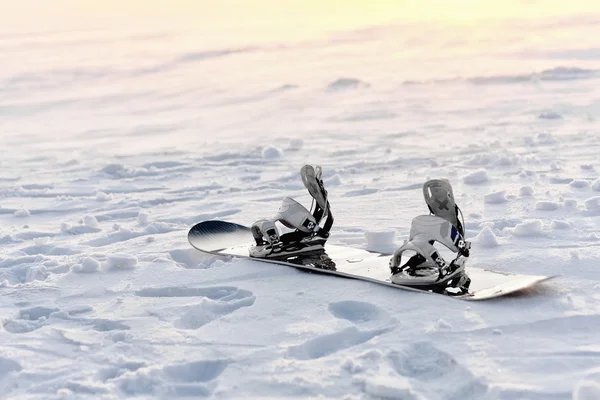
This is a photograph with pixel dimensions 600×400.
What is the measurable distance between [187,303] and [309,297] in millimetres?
912

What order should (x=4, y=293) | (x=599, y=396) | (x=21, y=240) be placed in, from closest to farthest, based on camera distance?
(x=599, y=396)
(x=4, y=293)
(x=21, y=240)

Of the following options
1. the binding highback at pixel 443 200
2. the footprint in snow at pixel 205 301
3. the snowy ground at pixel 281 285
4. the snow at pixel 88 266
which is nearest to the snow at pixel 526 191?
the snowy ground at pixel 281 285

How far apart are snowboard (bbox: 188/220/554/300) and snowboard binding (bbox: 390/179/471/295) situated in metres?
0.09

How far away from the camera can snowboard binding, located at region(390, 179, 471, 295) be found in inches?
225

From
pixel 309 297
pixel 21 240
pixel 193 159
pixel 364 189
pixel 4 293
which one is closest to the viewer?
pixel 309 297

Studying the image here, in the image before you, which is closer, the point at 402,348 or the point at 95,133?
the point at 402,348

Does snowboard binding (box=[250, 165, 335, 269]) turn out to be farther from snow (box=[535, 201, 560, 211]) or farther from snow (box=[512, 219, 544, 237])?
snow (box=[535, 201, 560, 211])

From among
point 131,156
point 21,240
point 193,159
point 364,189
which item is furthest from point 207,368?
point 131,156

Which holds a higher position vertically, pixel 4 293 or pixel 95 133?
pixel 95 133

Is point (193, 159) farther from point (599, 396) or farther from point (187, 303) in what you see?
point (599, 396)

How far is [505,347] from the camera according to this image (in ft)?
15.6

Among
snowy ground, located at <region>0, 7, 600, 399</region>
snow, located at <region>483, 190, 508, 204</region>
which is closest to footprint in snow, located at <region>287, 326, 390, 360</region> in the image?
snowy ground, located at <region>0, 7, 600, 399</region>

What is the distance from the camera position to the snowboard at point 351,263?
5.70 metres

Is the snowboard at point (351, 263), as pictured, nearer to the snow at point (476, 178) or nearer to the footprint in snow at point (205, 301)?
the footprint in snow at point (205, 301)
